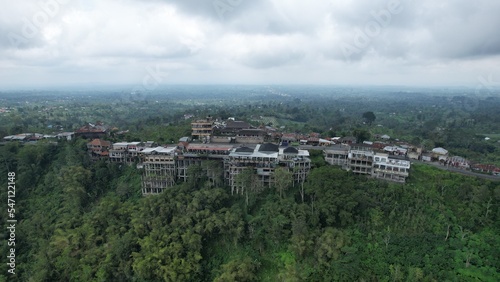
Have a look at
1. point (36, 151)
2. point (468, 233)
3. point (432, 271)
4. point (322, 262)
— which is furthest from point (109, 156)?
point (468, 233)

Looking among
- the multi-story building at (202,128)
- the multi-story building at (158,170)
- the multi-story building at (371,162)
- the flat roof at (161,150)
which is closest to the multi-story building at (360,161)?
the multi-story building at (371,162)

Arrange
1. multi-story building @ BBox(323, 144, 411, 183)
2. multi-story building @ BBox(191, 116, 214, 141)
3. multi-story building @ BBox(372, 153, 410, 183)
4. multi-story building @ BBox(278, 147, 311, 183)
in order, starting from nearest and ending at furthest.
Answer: multi-story building @ BBox(278, 147, 311, 183), multi-story building @ BBox(372, 153, 410, 183), multi-story building @ BBox(323, 144, 411, 183), multi-story building @ BBox(191, 116, 214, 141)

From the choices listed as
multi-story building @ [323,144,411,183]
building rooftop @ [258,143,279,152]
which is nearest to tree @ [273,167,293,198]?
building rooftop @ [258,143,279,152]

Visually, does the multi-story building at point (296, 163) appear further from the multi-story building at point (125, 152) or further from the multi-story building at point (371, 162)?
the multi-story building at point (125, 152)

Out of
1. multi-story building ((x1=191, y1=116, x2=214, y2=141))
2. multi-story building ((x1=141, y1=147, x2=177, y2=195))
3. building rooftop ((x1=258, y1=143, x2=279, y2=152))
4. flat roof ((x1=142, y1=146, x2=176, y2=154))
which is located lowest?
multi-story building ((x1=141, y1=147, x2=177, y2=195))

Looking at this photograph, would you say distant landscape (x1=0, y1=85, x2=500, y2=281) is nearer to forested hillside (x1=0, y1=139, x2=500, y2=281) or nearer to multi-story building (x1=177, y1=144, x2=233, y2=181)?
forested hillside (x1=0, y1=139, x2=500, y2=281)

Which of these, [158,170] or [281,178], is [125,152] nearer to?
[158,170]

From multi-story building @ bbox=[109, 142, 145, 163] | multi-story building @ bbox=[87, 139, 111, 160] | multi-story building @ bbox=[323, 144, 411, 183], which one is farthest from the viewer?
multi-story building @ bbox=[87, 139, 111, 160]

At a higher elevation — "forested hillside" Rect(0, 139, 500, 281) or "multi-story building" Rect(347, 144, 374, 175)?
"multi-story building" Rect(347, 144, 374, 175)

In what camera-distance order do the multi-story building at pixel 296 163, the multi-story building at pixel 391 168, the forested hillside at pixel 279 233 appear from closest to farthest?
the forested hillside at pixel 279 233
the multi-story building at pixel 296 163
the multi-story building at pixel 391 168
